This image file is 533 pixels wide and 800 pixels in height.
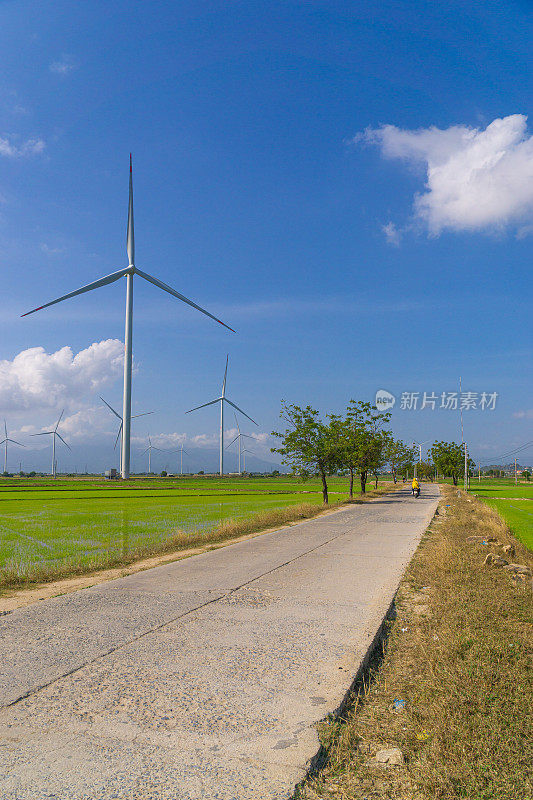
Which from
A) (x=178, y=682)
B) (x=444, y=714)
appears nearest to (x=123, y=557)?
(x=178, y=682)

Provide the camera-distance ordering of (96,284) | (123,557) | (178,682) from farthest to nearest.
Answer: (96,284) → (123,557) → (178,682)

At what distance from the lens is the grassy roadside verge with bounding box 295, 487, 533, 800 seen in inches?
137

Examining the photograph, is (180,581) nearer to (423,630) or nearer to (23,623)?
(23,623)

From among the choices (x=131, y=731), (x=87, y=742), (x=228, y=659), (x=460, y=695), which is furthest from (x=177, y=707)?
(x=460, y=695)

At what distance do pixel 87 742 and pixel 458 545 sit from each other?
469 inches

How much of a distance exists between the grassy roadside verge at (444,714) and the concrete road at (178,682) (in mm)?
267

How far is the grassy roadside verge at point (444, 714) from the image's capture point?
11.4 ft

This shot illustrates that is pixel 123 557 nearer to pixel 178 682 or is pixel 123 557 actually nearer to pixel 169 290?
pixel 178 682

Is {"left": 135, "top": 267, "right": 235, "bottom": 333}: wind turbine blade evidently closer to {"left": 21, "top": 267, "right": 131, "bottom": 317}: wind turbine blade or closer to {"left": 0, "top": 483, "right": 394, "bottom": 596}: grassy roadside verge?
{"left": 21, "top": 267, "right": 131, "bottom": 317}: wind turbine blade

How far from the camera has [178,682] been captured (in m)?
5.07

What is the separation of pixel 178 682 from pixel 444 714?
2373 millimetres

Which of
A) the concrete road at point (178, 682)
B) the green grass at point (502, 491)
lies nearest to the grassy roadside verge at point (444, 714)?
the concrete road at point (178, 682)

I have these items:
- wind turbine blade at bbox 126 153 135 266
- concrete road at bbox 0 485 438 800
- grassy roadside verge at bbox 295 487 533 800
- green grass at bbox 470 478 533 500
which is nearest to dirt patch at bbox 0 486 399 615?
concrete road at bbox 0 485 438 800

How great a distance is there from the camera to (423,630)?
22.8ft
